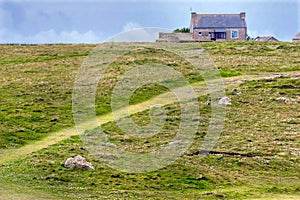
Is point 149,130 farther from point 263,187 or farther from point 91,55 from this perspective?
point 91,55

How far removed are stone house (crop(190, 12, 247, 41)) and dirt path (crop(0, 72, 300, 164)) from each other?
68.8m

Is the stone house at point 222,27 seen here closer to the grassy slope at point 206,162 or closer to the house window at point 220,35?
the house window at point 220,35

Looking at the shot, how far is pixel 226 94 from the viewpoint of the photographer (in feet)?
159

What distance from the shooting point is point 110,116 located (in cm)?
4331

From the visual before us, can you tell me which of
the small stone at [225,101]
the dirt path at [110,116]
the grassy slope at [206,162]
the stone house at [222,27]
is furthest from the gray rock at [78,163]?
the stone house at [222,27]

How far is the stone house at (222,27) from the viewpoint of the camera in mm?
126375

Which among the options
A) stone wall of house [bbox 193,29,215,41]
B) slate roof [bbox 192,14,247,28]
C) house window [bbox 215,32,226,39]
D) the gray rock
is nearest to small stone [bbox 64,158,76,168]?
the gray rock

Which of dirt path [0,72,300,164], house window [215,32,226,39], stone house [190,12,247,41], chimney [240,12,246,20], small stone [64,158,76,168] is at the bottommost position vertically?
small stone [64,158,76,168]

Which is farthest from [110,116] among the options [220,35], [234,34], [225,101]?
[234,34]

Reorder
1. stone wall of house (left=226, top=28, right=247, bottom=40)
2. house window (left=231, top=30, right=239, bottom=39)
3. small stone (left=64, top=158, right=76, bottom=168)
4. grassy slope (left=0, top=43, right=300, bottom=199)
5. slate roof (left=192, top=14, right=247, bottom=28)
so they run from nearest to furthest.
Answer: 1. grassy slope (left=0, top=43, right=300, bottom=199)
2. small stone (left=64, top=158, right=76, bottom=168)
3. slate roof (left=192, top=14, right=247, bottom=28)
4. stone wall of house (left=226, top=28, right=247, bottom=40)
5. house window (left=231, top=30, right=239, bottom=39)

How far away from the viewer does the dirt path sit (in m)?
33.1

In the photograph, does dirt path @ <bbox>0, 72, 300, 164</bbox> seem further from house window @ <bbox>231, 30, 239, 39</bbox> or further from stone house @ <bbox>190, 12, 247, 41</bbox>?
house window @ <bbox>231, 30, 239, 39</bbox>

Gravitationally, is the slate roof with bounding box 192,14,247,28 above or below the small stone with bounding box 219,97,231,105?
above

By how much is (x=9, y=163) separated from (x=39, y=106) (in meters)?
15.4
